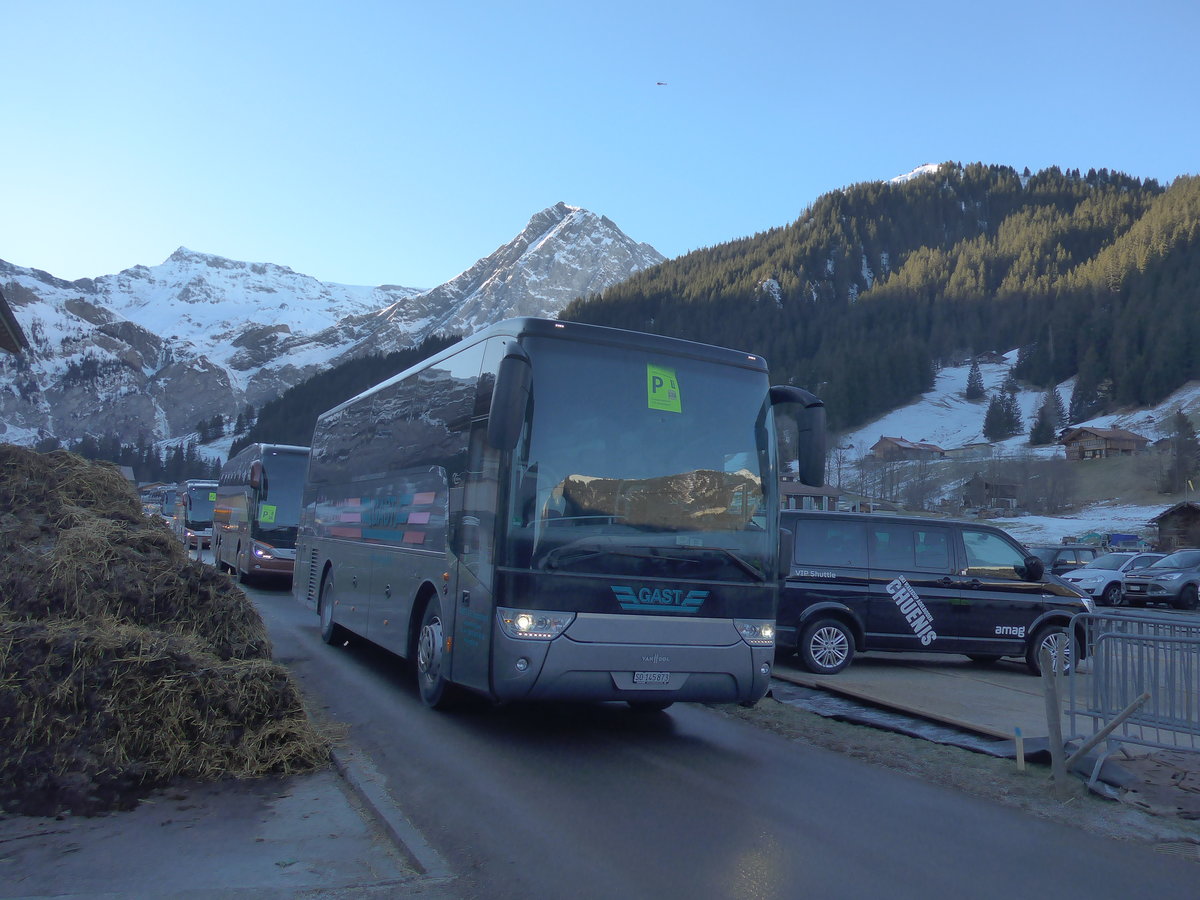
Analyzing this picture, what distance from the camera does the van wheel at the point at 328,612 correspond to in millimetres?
12414

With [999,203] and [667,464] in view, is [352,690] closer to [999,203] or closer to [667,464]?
[667,464]

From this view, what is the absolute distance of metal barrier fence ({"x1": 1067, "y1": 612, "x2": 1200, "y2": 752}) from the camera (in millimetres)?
6328

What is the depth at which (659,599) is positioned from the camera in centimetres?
704

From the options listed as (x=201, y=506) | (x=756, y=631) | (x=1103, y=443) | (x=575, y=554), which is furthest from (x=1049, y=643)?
(x=1103, y=443)

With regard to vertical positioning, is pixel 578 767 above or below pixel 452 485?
below

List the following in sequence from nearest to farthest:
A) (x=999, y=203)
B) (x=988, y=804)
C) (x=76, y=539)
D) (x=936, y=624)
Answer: (x=988, y=804) < (x=76, y=539) < (x=936, y=624) < (x=999, y=203)

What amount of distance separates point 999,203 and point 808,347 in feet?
228

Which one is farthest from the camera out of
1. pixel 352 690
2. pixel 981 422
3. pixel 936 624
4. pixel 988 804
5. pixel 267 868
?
pixel 981 422

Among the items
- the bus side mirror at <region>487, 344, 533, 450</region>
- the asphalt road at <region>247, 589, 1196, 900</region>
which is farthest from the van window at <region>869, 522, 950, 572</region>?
the bus side mirror at <region>487, 344, 533, 450</region>

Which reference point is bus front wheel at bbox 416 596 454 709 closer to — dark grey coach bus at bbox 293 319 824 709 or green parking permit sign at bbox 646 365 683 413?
dark grey coach bus at bbox 293 319 824 709

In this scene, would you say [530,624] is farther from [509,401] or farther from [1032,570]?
[1032,570]

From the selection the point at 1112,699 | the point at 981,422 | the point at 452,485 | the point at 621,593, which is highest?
the point at 981,422

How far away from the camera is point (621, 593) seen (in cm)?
694

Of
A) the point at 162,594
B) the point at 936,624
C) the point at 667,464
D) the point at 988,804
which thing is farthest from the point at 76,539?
the point at 936,624
